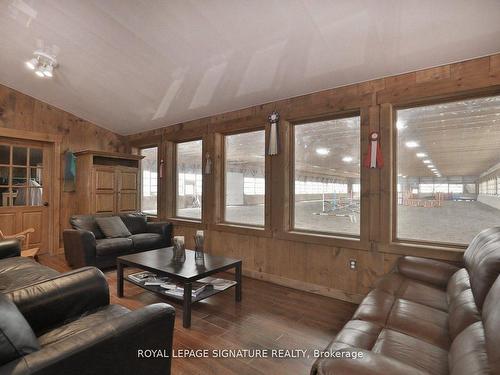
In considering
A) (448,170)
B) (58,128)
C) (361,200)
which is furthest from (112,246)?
(448,170)

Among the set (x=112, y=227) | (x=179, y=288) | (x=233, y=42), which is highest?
(x=233, y=42)

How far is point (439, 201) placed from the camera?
9.55 ft

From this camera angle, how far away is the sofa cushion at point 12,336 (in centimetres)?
100

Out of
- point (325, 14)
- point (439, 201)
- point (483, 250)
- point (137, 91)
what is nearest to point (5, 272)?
point (137, 91)

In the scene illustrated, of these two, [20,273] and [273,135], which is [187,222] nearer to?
[273,135]

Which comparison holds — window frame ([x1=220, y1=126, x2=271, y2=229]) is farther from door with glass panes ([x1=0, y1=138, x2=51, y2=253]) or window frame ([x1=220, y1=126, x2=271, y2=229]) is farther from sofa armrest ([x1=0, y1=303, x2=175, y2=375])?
door with glass panes ([x1=0, y1=138, x2=51, y2=253])

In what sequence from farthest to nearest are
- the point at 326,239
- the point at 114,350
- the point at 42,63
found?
1. the point at 42,63
2. the point at 326,239
3. the point at 114,350

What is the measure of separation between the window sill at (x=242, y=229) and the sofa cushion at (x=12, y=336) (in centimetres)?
279

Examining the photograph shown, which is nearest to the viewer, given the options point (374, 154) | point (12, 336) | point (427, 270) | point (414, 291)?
point (12, 336)

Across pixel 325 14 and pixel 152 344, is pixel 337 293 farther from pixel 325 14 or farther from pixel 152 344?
pixel 325 14

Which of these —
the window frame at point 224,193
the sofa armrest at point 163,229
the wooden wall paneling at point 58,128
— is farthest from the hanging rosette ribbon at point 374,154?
the wooden wall paneling at point 58,128

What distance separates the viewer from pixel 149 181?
223 inches

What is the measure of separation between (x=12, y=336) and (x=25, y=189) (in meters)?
4.73

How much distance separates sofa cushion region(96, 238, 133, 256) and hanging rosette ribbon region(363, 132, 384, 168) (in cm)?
343
